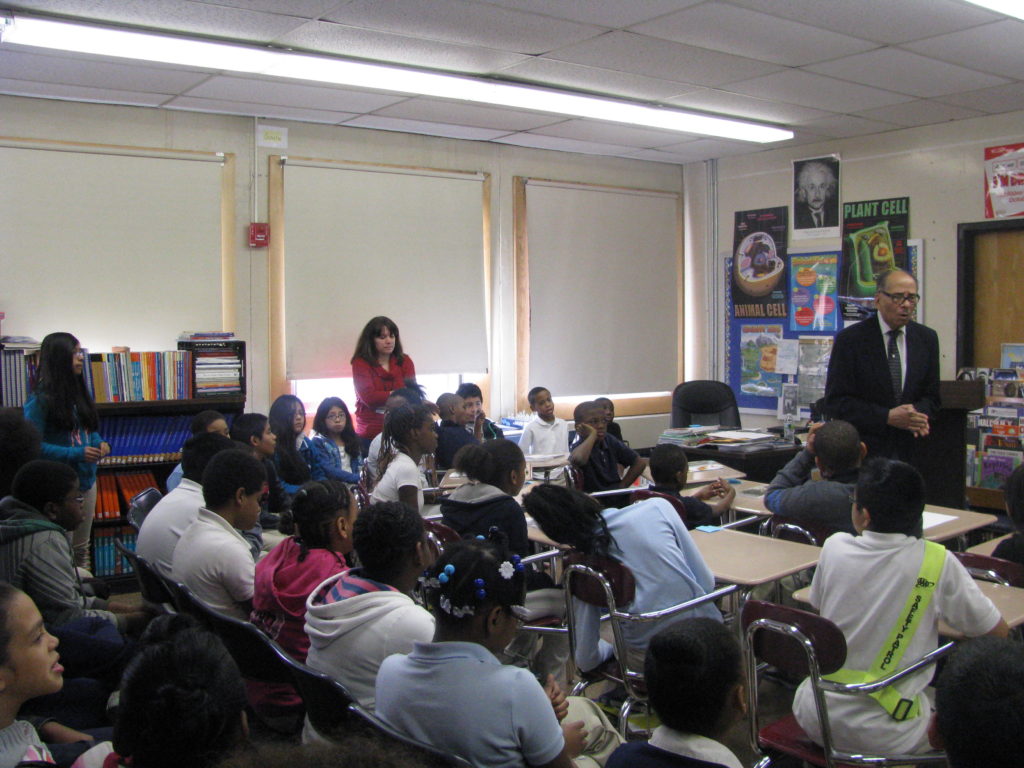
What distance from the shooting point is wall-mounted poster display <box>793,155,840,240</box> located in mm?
7227

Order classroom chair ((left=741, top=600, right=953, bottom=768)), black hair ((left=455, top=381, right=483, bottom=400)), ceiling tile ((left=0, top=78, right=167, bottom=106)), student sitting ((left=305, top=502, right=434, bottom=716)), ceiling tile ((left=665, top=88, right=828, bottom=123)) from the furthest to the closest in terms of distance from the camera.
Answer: black hair ((left=455, top=381, right=483, bottom=400)), ceiling tile ((left=665, top=88, right=828, bottom=123)), ceiling tile ((left=0, top=78, right=167, bottom=106)), classroom chair ((left=741, top=600, right=953, bottom=768)), student sitting ((left=305, top=502, right=434, bottom=716))

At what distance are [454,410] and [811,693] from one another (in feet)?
11.5

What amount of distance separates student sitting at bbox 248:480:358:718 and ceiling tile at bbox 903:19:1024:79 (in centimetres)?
375

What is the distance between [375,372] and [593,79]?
240 cm

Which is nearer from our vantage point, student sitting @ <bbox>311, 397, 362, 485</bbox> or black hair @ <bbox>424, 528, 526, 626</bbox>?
black hair @ <bbox>424, 528, 526, 626</bbox>

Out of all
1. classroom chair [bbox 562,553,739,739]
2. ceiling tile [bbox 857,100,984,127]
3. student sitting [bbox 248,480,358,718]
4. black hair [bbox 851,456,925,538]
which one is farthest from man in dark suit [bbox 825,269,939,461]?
student sitting [bbox 248,480,358,718]

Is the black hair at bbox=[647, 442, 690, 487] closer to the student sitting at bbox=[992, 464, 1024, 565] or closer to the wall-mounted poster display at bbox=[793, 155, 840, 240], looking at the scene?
the student sitting at bbox=[992, 464, 1024, 565]

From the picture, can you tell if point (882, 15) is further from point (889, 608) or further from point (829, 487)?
point (889, 608)

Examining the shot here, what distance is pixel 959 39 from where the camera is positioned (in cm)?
450

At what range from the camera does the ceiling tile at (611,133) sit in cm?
647

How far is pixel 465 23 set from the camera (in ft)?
13.6

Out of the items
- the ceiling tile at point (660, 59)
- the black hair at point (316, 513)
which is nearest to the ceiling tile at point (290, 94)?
the ceiling tile at point (660, 59)

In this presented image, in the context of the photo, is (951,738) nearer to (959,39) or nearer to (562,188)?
(959,39)

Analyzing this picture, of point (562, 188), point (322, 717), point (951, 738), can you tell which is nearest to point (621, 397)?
point (562, 188)
